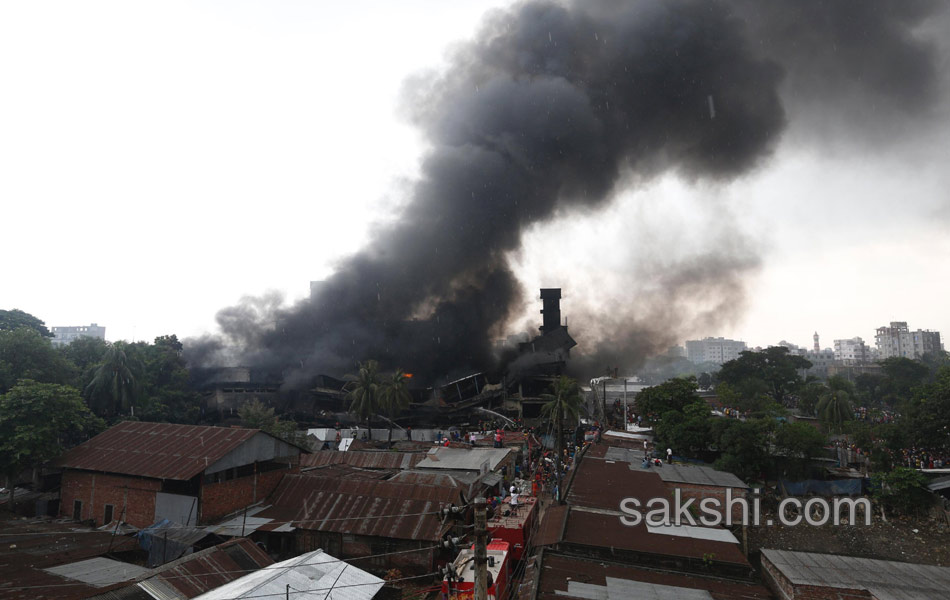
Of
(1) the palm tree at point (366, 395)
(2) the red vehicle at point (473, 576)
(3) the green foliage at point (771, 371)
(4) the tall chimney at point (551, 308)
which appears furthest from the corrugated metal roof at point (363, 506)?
(3) the green foliage at point (771, 371)

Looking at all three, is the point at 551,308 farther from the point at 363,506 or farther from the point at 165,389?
the point at 363,506

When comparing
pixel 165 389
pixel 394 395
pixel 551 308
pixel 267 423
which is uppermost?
pixel 551 308

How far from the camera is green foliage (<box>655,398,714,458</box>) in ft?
94.5

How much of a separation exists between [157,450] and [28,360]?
1885cm

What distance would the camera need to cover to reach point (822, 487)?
26.2 m

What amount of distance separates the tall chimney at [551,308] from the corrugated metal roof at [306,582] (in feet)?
141

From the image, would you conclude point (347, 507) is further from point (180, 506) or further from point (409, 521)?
point (180, 506)

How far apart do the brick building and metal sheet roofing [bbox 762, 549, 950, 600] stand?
18.1 meters

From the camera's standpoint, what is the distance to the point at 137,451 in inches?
871

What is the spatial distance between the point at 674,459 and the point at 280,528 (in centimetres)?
2035

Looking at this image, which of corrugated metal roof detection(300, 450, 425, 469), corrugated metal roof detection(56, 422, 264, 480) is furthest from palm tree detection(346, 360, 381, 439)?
corrugated metal roof detection(56, 422, 264, 480)

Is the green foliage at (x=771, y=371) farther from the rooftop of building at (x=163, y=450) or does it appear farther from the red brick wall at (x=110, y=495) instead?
the red brick wall at (x=110, y=495)

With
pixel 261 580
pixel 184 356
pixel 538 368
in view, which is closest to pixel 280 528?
pixel 261 580

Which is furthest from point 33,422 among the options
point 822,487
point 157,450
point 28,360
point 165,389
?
point 822,487
